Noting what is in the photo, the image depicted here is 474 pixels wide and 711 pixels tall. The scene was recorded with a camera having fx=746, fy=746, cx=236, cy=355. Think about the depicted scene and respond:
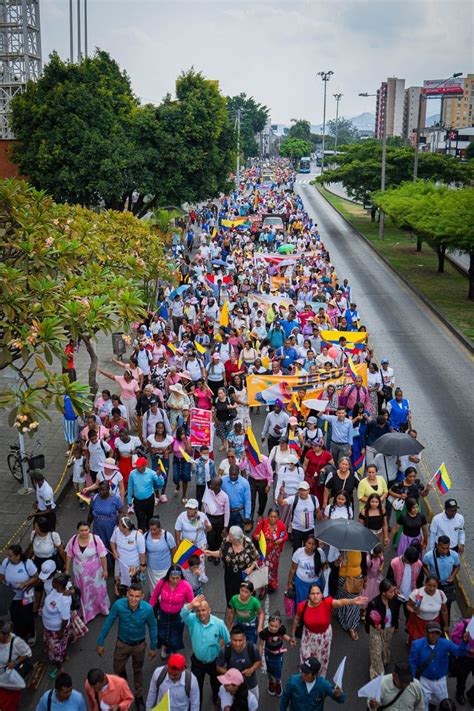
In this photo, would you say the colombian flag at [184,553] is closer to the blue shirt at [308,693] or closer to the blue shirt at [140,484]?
the blue shirt at [140,484]

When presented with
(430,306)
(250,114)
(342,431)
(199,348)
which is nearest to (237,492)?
(342,431)

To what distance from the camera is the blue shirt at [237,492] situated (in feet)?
31.6

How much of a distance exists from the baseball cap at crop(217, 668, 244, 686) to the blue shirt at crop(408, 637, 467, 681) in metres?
1.67

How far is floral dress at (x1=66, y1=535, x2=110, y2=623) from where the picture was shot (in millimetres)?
8250

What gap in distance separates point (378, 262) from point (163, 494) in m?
28.3

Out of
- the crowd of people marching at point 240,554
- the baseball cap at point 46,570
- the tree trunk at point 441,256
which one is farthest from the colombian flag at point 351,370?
the tree trunk at point 441,256

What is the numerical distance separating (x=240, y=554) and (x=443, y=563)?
2.27m

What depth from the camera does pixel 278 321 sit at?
18453 millimetres

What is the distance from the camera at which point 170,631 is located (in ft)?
25.0

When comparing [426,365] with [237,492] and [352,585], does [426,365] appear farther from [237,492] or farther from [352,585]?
[352,585]

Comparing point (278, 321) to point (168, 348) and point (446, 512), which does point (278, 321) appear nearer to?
point (168, 348)

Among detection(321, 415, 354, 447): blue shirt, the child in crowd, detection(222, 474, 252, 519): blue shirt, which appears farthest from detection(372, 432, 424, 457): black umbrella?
the child in crowd

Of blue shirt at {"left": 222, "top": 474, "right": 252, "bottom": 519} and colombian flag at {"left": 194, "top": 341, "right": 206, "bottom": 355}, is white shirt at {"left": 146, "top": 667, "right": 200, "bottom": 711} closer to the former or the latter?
blue shirt at {"left": 222, "top": 474, "right": 252, "bottom": 519}

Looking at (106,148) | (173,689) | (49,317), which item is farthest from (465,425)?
(106,148)
